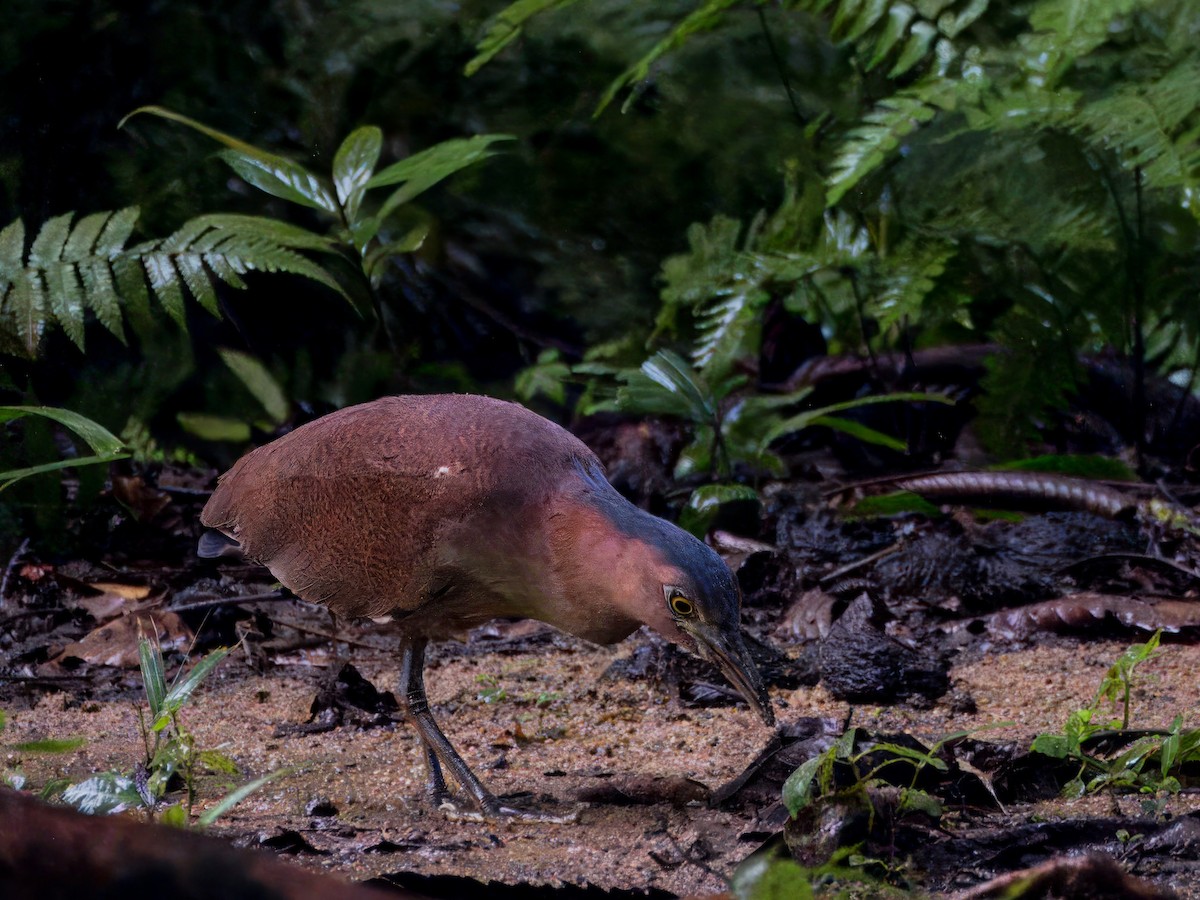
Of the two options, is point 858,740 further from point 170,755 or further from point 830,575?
point 830,575

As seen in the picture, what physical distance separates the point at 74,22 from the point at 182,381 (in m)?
2.53

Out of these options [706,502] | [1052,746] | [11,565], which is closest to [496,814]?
[1052,746]

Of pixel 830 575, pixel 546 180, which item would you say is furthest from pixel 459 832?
pixel 546 180

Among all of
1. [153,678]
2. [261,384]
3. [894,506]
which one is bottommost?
[894,506]

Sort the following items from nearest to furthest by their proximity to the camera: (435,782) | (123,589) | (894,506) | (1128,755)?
(1128,755) → (435,782) → (123,589) → (894,506)

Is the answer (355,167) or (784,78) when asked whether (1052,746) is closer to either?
(355,167)

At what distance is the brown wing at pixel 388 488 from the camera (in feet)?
11.5

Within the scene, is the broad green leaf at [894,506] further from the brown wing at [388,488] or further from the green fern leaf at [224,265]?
the green fern leaf at [224,265]

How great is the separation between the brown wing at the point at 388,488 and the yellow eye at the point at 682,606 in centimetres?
53

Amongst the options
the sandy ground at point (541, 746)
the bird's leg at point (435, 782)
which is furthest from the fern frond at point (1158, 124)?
the bird's leg at point (435, 782)

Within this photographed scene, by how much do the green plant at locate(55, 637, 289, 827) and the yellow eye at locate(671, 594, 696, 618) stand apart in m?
1.08

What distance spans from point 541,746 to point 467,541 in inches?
37.0

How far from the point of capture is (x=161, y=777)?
9.59ft

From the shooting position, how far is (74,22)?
7.48 meters
